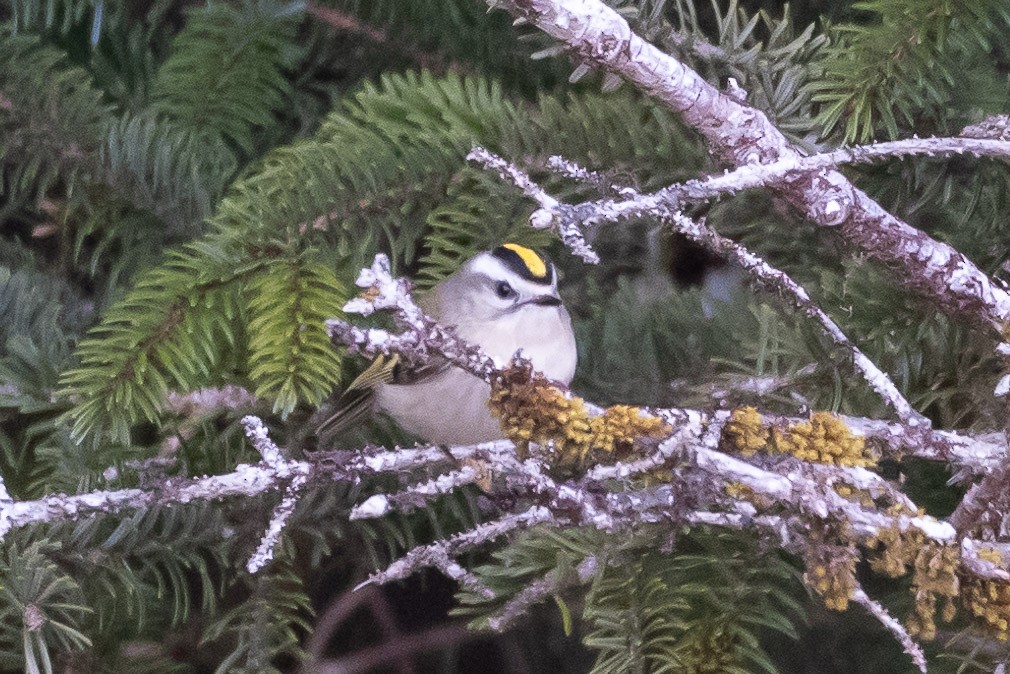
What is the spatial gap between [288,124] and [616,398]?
475mm

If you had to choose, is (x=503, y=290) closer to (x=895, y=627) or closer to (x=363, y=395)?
(x=363, y=395)

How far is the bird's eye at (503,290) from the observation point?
150cm

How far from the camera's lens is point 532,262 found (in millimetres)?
1338

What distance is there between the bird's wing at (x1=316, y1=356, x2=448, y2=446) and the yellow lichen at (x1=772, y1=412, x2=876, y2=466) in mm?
364

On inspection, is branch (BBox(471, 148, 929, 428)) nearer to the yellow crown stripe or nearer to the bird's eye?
the yellow crown stripe

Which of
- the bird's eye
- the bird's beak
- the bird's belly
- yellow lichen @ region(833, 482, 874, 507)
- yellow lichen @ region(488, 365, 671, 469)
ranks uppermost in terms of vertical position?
yellow lichen @ region(488, 365, 671, 469)

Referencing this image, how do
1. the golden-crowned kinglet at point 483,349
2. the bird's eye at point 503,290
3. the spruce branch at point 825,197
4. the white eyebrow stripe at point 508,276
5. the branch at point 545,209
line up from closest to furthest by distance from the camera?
1. the branch at point 545,209
2. the spruce branch at point 825,197
3. the golden-crowned kinglet at point 483,349
4. the white eyebrow stripe at point 508,276
5. the bird's eye at point 503,290

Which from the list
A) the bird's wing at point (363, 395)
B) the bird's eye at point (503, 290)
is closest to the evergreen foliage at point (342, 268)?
the bird's wing at point (363, 395)

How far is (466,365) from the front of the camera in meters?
0.69

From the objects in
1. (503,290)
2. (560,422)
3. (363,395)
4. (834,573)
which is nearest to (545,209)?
(560,422)

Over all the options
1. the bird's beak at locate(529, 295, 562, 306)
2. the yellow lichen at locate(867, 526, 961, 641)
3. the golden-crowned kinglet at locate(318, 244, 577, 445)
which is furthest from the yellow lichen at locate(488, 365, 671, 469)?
the bird's beak at locate(529, 295, 562, 306)

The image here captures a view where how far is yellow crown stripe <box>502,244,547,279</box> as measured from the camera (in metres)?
1.30

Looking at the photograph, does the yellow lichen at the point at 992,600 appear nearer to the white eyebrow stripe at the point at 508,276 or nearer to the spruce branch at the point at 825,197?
the spruce branch at the point at 825,197

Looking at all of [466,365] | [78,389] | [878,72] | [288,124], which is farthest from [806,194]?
[288,124]
